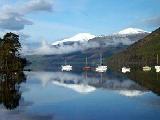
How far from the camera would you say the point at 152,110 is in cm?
6512

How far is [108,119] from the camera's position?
181 feet

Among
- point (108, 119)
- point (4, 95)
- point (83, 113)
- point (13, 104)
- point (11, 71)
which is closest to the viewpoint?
point (108, 119)

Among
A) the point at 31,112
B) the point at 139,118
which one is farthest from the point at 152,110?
the point at 31,112

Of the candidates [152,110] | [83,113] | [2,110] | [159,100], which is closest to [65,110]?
[83,113]

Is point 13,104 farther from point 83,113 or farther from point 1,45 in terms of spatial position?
point 1,45

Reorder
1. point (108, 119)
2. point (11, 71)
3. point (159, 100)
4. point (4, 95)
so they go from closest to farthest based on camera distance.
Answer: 1. point (108, 119)
2. point (159, 100)
3. point (4, 95)
4. point (11, 71)

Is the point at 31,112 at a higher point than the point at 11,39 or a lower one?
lower

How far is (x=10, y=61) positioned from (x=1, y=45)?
860cm

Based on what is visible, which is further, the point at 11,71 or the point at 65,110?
the point at 11,71

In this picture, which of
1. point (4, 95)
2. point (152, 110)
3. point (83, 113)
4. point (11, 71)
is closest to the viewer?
point (83, 113)

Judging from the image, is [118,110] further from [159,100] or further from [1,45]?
[1,45]

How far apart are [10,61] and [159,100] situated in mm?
107640

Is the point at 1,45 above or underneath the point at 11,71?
above

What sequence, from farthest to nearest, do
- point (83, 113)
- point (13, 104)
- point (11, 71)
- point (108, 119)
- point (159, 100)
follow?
point (11, 71) < point (159, 100) < point (13, 104) < point (83, 113) < point (108, 119)
